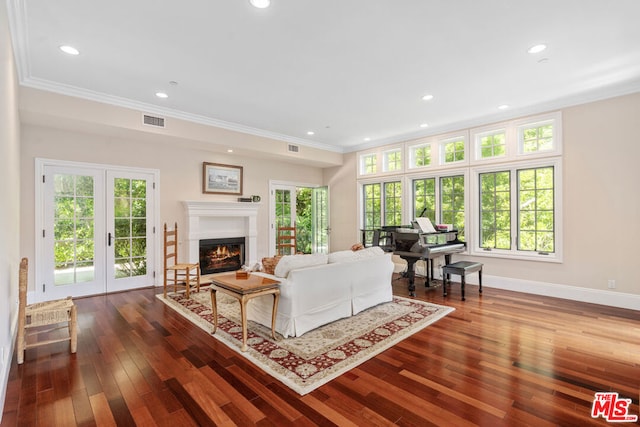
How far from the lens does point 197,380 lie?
8.20 ft

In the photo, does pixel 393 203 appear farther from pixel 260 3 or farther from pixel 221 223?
pixel 260 3

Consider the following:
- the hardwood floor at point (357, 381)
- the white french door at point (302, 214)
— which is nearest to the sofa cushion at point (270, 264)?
the hardwood floor at point (357, 381)

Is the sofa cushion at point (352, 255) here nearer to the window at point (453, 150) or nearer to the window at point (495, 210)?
the window at point (495, 210)

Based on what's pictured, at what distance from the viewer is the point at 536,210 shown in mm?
5211

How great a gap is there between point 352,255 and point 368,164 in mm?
4083

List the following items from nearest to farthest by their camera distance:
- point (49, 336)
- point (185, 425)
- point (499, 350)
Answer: point (185, 425) → point (499, 350) → point (49, 336)

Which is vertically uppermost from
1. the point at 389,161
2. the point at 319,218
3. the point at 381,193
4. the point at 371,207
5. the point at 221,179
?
the point at 389,161

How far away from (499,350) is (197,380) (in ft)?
9.11

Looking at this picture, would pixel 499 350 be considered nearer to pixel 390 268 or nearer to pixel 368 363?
pixel 368 363

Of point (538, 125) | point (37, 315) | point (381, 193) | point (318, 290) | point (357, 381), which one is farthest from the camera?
point (381, 193)

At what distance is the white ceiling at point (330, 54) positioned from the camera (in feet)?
8.73

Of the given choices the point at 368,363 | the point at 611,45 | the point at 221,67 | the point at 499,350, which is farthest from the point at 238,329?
the point at 611,45

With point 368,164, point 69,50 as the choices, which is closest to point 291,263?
point 69,50

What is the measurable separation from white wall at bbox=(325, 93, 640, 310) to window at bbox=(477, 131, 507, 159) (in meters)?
0.90
